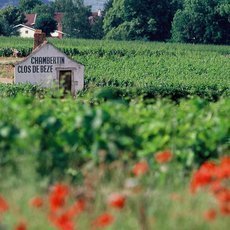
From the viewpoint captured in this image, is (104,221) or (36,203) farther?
(36,203)

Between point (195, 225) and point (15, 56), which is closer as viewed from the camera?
point (195, 225)

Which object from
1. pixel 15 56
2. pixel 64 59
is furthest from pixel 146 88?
pixel 15 56

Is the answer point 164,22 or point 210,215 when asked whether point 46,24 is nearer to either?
point 164,22

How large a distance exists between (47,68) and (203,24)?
67445 millimetres

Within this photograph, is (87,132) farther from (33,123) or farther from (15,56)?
(15,56)

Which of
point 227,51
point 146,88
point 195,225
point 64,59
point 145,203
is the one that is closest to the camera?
point 195,225

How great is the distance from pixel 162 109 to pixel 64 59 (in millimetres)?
26814

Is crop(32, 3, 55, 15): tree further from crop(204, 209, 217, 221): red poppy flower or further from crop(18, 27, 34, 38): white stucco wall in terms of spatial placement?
crop(204, 209, 217, 221): red poppy flower

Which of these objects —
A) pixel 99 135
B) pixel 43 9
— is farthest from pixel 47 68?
pixel 43 9

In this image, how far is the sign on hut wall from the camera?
35781 millimetres

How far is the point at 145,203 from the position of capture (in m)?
6.77

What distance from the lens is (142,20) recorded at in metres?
107

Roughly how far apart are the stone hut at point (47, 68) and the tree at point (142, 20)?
68948mm

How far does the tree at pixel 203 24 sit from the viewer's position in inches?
3969
